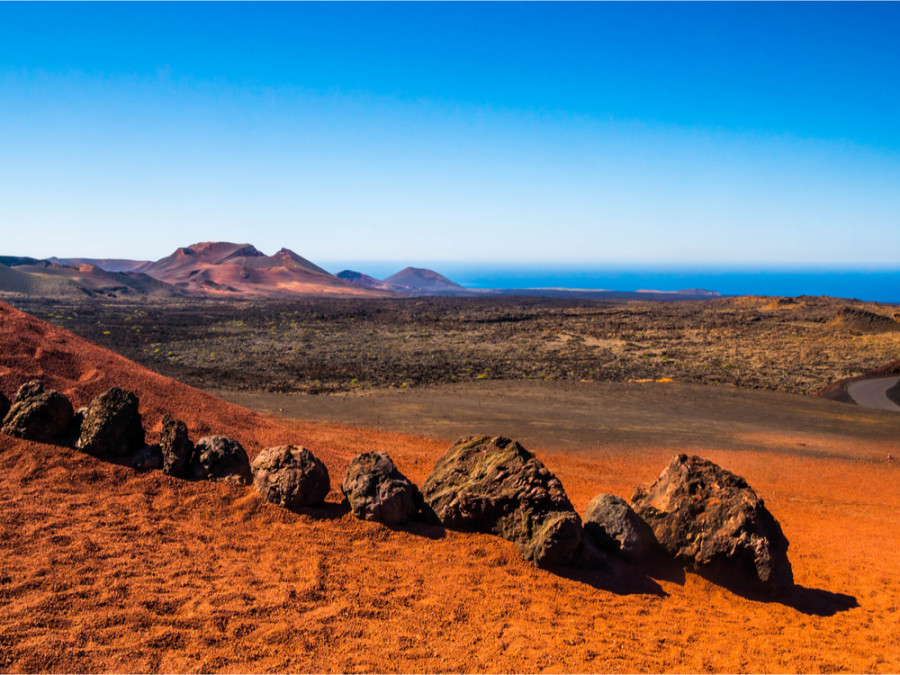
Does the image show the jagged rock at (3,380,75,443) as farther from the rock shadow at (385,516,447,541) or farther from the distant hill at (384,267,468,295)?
the distant hill at (384,267,468,295)

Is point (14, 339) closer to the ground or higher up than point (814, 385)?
higher up

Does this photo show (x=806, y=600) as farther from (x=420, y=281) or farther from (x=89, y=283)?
(x=420, y=281)

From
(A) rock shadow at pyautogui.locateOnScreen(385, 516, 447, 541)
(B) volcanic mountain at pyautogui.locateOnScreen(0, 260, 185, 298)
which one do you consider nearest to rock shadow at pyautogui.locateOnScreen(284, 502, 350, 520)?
(A) rock shadow at pyautogui.locateOnScreen(385, 516, 447, 541)

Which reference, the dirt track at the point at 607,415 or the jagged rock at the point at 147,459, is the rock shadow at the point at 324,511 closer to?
the jagged rock at the point at 147,459

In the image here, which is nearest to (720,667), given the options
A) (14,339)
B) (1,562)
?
(1,562)

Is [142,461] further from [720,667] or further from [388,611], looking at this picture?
[720,667]

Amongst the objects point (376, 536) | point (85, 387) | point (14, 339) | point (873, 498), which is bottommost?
point (873, 498)

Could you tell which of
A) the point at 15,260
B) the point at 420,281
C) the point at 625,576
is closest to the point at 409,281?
the point at 420,281
